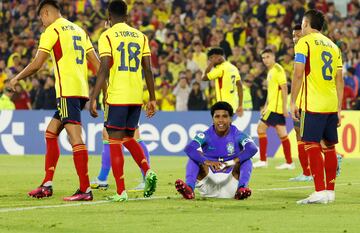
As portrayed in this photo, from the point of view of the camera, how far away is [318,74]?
11.1 meters

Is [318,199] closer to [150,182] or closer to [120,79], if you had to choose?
[150,182]

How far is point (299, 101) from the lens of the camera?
11.4 meters

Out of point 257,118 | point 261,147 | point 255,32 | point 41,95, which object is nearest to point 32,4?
point 41,95

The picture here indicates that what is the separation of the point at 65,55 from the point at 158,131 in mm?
12036

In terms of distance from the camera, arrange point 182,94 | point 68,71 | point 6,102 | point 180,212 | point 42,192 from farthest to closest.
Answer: point 182,94, point 6,102, point 42,192, point 68,71, point 180,212

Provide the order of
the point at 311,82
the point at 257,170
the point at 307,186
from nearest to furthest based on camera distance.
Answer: the point at 311,82
the point at 307,186
the point at 257,170

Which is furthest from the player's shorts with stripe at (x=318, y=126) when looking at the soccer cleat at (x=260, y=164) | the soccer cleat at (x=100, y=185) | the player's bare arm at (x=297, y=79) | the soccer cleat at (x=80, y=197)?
the soccer cleat at (x=260, y=164)

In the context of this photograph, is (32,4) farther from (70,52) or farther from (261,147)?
(70,52)

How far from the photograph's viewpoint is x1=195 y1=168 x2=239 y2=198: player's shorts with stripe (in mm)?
11508

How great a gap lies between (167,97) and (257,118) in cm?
365

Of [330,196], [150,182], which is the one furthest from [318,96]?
[150,182]

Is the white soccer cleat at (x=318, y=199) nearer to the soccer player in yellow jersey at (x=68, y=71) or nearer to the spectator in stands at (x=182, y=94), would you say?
the soccer player in yellow jersey at (x=68, y=71)

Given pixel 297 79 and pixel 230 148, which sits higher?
pixel 297 79

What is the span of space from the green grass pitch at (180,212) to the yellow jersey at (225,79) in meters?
3.32
